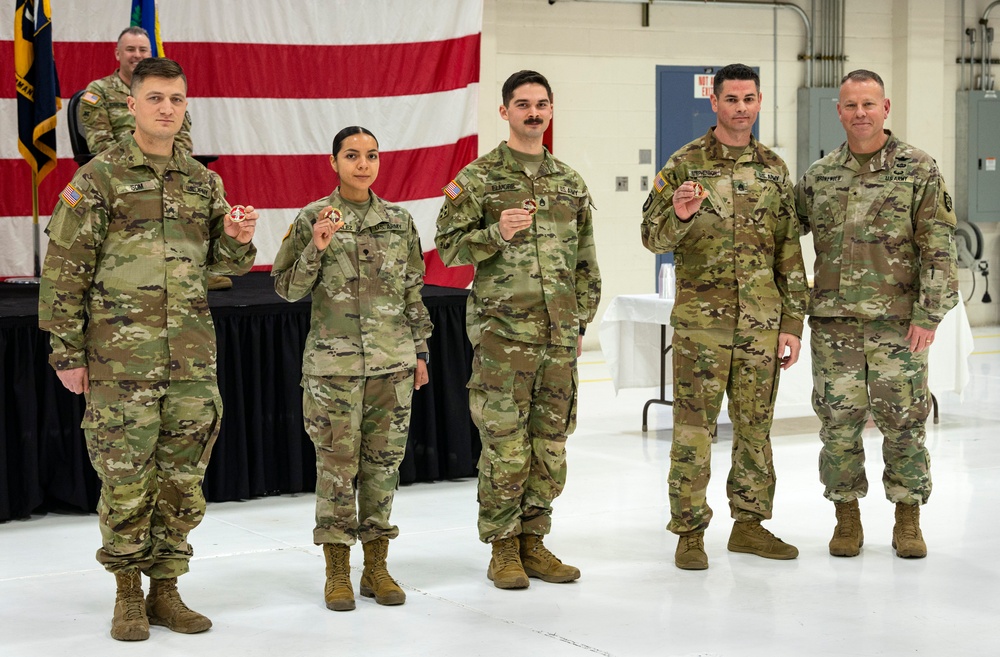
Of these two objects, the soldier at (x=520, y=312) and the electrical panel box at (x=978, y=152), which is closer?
the soldier at (x=520, y=312)

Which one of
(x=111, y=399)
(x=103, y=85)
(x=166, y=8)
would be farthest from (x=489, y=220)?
(x=166, y=8)

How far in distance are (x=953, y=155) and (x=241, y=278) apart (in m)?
8.29

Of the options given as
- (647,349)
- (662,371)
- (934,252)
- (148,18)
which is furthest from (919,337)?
(148,18)

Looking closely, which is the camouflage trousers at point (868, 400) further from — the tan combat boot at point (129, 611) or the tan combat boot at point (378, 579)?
the tan combat boot at point (129, 611)

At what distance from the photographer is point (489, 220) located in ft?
13.8

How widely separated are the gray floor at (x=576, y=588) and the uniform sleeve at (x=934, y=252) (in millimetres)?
914

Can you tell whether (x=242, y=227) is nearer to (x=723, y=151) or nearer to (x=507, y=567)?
(x=507, y=567)

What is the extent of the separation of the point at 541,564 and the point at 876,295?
150cm

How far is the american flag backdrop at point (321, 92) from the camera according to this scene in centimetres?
781

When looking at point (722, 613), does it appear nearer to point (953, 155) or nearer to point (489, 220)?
point (489, 220)

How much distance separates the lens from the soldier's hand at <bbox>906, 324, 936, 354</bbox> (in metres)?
4.38

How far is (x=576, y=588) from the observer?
4227mm

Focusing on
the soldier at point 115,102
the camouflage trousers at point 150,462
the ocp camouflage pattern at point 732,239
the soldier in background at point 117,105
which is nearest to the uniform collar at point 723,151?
the ocp camouflage pattern at point 732,239

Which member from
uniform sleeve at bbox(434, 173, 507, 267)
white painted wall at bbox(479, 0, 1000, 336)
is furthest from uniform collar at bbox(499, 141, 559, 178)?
white painted wall at bbox(479, 0, 1000, 336)
